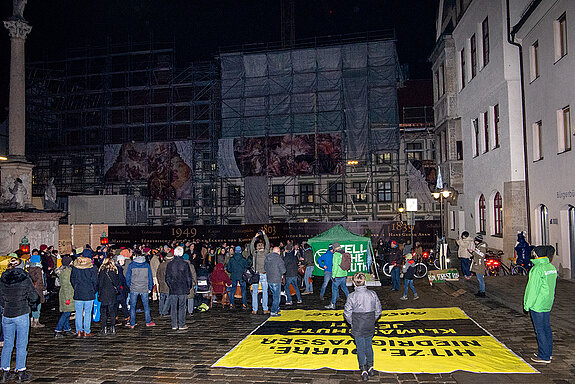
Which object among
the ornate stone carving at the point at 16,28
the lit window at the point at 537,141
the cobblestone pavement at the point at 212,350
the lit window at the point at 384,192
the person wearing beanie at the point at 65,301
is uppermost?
the ornate stone carving at the point at 16,28

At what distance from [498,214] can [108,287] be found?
707 inches

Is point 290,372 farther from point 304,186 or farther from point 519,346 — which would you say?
point 304,186

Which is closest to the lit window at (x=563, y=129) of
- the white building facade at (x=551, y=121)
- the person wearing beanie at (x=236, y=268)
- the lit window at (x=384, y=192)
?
the white building facade at (x=551, y=121)

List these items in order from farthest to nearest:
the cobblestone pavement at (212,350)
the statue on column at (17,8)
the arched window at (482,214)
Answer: the statue on column at (17,8)
the arched window at (482,214)
the cobblestone pavement at (212,350)

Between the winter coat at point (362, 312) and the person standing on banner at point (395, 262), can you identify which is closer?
the winter coat at point (362, 312)

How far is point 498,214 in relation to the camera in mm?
22047

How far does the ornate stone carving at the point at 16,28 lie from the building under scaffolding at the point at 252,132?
1159 cm

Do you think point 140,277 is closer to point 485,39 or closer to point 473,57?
point 485,39

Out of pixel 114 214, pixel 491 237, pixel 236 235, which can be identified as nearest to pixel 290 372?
pixel 491 237

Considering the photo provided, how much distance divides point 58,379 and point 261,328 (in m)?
4.52

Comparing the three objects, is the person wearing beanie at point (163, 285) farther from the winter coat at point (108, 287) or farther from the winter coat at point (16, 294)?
the winter coat at point (16, 294)

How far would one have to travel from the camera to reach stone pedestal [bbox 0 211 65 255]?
886 inches

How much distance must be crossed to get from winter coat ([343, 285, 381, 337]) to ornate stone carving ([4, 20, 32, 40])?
1013 inches

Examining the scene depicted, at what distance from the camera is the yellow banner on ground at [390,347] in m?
7.94
